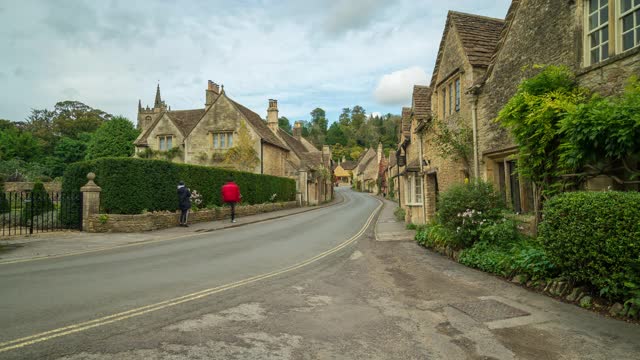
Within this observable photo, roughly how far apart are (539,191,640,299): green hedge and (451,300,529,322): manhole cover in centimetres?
113

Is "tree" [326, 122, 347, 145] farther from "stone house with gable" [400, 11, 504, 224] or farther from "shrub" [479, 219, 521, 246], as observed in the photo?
"shrub" [479, 219, 521, 246]

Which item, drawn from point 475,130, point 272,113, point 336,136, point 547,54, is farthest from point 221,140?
point 336,136

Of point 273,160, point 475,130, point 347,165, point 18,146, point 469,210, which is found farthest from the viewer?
point 347,165

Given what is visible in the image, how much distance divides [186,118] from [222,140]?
718 cm

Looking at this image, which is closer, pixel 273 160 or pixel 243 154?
pixel 243 154

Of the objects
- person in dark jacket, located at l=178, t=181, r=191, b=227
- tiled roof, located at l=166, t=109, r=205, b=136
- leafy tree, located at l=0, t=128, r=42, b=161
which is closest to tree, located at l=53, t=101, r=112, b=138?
leafy tree, located at l=0, t=128, r=42, b=161

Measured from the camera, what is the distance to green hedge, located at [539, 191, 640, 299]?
4984 millimetres

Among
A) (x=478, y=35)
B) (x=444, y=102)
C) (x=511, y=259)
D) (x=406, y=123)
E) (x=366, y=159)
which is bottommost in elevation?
(x=511, y=259)

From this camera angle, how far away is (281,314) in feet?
17.5

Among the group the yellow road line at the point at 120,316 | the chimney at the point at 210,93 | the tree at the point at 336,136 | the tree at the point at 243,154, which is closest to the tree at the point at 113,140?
the chimney at the point at 210,93

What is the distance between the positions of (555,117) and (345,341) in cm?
661

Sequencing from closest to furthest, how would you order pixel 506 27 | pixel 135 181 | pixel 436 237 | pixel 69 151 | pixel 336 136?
pixel 506 27, pixel 436 237, pixel 135 181, pixel 69 151, pixel 336 136

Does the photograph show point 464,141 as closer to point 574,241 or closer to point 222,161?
point 574,241

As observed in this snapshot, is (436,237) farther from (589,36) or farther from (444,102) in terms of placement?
(444,102)
